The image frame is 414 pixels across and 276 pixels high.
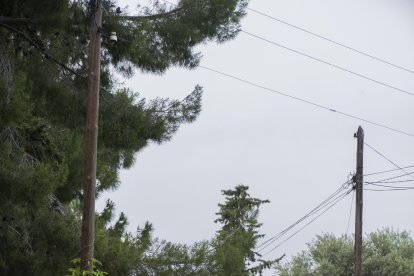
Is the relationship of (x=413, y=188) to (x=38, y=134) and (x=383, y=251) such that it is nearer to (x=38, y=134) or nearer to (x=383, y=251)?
(x=38, y=134)

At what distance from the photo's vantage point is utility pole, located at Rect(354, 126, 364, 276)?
78.1 ft

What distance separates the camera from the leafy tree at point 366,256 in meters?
50.8

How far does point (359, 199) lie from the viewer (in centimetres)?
2408

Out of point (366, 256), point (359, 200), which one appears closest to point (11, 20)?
point (359, 200)

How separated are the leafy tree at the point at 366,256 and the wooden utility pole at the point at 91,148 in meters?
39.4

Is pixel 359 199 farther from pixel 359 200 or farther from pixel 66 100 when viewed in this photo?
pixel 66 100

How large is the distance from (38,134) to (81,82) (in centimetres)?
279

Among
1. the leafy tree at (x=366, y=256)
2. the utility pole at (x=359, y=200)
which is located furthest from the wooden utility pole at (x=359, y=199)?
the leafy tree at (x=366, y=256)

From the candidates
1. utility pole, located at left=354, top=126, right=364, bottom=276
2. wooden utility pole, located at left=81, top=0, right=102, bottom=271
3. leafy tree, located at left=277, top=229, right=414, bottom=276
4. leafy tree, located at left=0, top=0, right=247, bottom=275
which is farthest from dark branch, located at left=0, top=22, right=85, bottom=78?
leafy tree, located at left=277, top=229, right=414, bottom=276

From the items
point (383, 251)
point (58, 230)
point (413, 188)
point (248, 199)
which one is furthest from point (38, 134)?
point (383, 251)

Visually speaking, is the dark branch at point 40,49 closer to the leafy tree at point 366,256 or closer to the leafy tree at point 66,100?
the leafy tree at point 66,100

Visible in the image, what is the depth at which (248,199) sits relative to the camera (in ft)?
148

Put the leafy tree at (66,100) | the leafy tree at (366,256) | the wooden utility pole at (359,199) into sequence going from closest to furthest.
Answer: the leafy tree at (66,100), the wooden utility pole at (359,199), the leafy tree at (366,256)

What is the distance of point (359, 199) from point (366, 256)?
1139 inches
